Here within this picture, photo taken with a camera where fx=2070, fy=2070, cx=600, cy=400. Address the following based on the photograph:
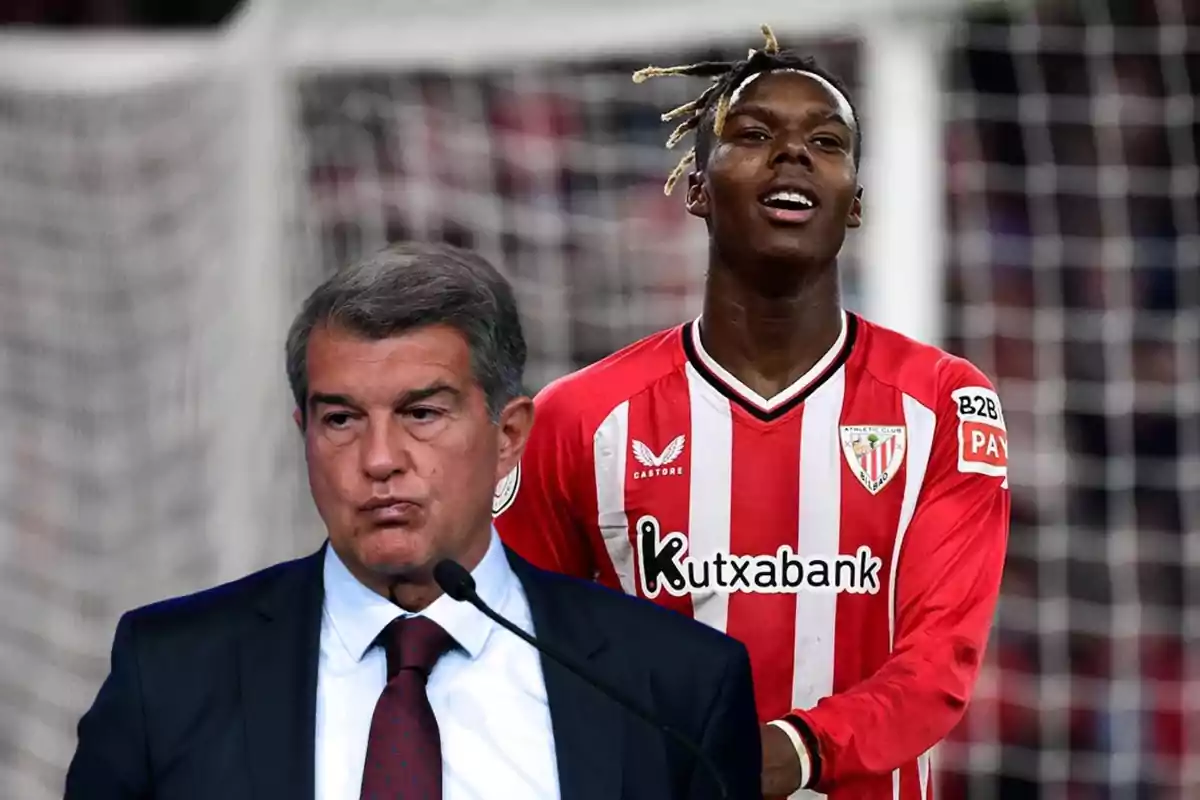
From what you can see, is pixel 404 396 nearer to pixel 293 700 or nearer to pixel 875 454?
pixel 293 700

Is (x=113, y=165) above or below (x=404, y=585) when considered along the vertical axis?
above

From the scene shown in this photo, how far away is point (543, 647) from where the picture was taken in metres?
1.66

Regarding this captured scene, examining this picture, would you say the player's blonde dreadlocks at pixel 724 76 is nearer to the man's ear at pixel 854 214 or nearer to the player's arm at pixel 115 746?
the man's ear at pixel 854 214

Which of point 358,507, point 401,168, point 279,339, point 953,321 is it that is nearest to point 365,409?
point 358,507

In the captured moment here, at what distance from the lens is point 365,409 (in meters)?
1.73

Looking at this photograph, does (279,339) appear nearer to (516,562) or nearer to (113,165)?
(113,165)

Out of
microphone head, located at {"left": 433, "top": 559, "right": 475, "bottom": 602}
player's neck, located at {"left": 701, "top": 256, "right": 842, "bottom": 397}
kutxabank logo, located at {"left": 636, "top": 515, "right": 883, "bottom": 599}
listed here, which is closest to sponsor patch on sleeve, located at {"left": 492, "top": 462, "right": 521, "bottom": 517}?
kutxabank logo, located at {"left": 636, "top": 515, "right": 883, "bottom": 599}

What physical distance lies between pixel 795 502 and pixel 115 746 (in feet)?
3.12

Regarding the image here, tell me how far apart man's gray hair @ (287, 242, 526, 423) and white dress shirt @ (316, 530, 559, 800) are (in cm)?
16

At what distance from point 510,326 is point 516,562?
0.70 feet

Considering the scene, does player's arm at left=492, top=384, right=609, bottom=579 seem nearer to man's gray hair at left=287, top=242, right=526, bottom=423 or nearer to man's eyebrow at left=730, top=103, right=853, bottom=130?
man's eyebrow at left=730, top=103, right=853, bottom=130

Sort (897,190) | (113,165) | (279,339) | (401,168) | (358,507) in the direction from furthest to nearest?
(113,165)
(401,168)
(279,339)
(897,190)
(358,507)

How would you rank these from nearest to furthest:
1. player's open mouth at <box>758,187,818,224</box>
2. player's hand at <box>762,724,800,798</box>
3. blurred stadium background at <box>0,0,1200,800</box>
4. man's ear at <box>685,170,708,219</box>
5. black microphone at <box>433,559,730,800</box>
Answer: black microphone at <box>433,559,730,800</box> → player's hand at <box>762,724,800,798</box> → player's open mouth at <box>758,187,818,224</box> → man's ear at <box>685,170,708,219</box> → blurred stadium background at <box>0,0,1200,800</box>

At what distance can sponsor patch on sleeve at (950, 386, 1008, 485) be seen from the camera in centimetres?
233
